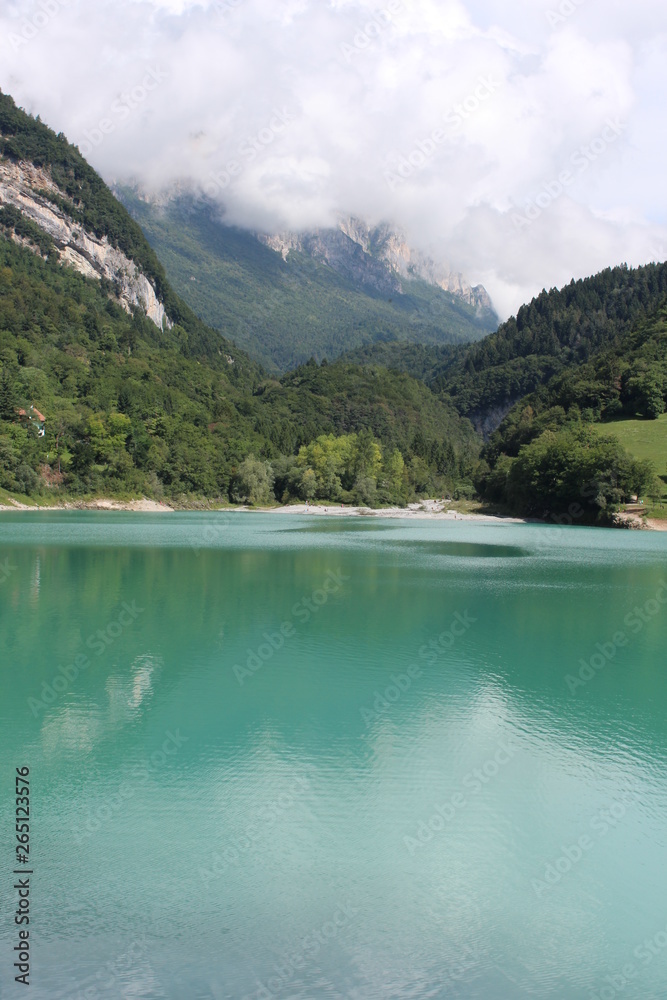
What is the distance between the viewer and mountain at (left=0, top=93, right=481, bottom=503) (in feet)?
332

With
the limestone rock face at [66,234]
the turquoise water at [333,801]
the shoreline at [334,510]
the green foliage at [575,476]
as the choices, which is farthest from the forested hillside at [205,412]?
the turquoise water at [333,801]

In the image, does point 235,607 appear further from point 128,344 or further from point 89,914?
point 128,344

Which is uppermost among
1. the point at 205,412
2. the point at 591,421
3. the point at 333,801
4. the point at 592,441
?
the point at 205,412

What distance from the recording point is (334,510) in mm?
117250

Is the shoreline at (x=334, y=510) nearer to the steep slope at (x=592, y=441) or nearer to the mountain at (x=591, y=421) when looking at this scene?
the steep slope at (x=592, y=441)

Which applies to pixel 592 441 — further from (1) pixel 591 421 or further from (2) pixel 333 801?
(2) pixel 333 801

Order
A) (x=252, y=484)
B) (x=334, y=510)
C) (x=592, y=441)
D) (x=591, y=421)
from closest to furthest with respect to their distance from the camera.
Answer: (x=592, y=441)
(x=591, y=421)
(x=334, y=510)
(x=252, y=484)

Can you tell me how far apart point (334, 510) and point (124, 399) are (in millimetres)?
37113

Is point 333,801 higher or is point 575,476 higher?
point 575,476

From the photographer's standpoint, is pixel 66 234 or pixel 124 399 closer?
pixel 124 399

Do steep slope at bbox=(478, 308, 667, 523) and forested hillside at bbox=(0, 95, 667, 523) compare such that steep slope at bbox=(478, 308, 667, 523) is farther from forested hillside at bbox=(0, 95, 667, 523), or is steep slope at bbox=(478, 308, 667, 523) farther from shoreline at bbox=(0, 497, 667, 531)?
shoreline at bbox=(0, 497, 667, 531)

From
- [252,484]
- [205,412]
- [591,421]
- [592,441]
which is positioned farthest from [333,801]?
[205,412]

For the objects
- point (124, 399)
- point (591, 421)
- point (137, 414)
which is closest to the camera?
point (591, 421)

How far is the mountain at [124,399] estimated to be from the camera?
10131 centimetres
